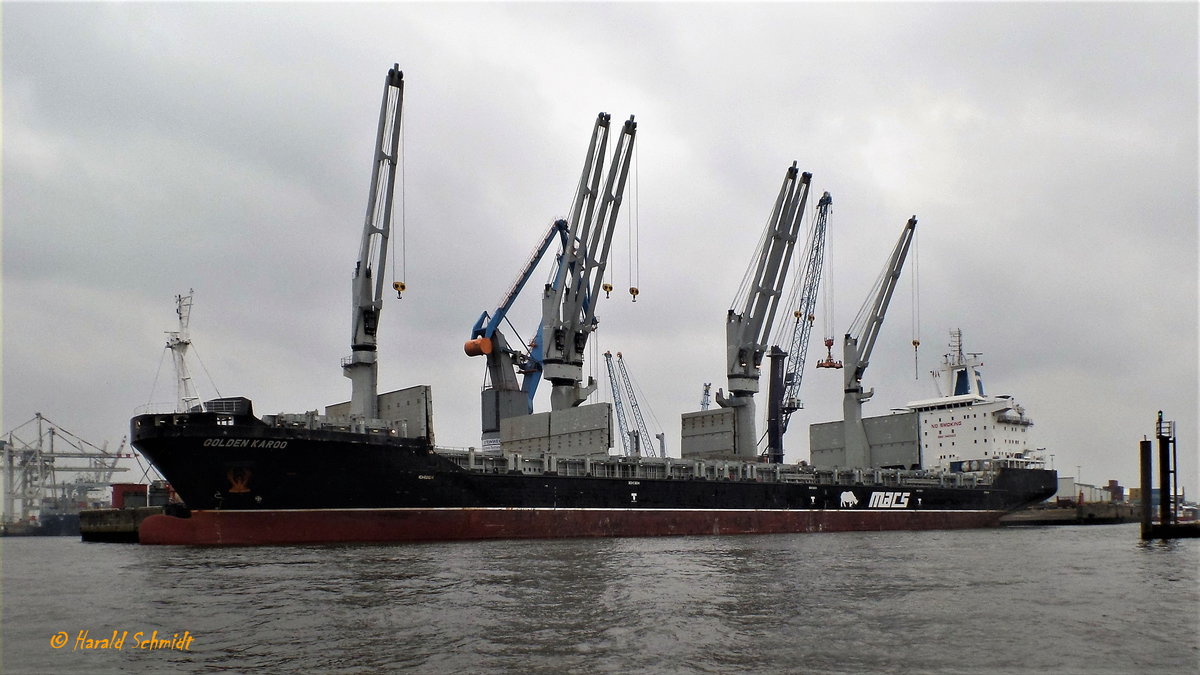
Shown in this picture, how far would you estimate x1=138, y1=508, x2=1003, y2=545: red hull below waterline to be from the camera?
111 ft

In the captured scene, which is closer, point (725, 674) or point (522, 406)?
point (725, 674)

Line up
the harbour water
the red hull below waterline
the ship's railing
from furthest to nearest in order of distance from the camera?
the ship's railing, the red hull below waterline, the harbour water

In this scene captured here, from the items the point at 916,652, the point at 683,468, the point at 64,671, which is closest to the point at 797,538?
the point at 683,468

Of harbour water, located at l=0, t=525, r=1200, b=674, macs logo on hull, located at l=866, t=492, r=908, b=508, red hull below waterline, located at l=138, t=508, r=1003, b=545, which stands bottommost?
macs logo on hull, located at l=866, t=492, r=908, b=508

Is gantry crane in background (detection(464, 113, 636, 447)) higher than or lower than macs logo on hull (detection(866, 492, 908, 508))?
higher

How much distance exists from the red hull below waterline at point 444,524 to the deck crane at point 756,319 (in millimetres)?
6779

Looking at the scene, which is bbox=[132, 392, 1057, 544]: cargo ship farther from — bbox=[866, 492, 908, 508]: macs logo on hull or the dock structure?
the dock structure

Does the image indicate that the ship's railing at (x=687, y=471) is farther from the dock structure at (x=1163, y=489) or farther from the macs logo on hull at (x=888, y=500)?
the dock structure at (x=1163, y=489)

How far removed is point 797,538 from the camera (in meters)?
42.5

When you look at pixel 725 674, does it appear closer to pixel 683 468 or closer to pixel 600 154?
pixel 683 468

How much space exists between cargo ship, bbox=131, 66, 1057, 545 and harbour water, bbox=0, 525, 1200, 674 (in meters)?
4.90

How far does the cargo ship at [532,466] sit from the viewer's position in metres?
33.8

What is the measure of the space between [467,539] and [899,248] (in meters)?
42.3

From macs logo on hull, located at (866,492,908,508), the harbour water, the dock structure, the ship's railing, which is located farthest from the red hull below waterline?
the dock structure
